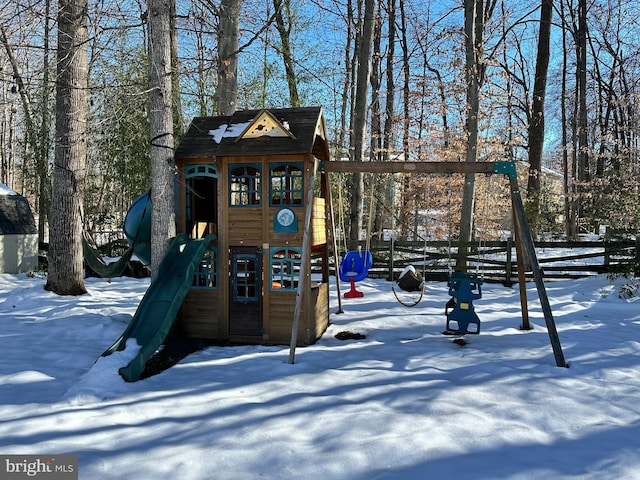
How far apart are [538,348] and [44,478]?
18.9 feet

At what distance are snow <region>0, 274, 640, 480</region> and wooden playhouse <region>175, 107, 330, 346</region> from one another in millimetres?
489

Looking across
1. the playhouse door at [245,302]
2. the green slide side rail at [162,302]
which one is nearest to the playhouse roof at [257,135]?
the green slide side rail at [162,302]

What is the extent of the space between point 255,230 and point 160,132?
192 centimetres

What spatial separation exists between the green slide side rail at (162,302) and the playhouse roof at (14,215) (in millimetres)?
9209

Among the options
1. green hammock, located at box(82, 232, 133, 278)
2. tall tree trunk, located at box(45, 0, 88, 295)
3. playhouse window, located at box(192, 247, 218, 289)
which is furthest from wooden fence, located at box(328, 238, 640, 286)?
tall tree trunk, located at box(45, 0, 88, 295)

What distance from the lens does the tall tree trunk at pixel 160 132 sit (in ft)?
21.0

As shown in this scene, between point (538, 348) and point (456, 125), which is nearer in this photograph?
point (538, 348)

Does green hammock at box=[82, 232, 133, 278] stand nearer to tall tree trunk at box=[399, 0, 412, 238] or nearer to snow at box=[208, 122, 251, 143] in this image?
snow at box=[208, 122, 251, 143]

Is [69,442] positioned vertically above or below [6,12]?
below

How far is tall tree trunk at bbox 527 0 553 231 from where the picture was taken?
1527cm

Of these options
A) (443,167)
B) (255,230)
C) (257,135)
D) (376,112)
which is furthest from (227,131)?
(376,112)

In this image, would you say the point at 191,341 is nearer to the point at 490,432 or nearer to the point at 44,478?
the point at 44,478

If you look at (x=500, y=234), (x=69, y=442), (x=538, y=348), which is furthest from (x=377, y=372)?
(x=500, y=234)

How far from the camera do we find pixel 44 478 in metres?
3.04
